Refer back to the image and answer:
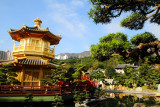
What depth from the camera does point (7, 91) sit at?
8.57 meters

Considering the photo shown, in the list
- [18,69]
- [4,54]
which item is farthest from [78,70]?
[4,54]

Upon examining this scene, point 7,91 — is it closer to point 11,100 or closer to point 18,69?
point 11,100

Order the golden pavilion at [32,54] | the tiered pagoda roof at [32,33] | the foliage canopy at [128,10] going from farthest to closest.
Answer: the tiered pagoda roof at [32,33] < the golden pavilion at [32,54] < the foliage canopy at [128,10]

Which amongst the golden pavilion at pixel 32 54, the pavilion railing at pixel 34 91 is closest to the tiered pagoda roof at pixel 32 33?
the golden pavilion at pixel 32 54

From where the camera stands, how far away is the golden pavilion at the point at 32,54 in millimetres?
11450

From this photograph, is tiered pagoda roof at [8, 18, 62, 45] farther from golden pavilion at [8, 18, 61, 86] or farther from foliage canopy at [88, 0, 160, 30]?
foliage canopy at [88, 0, 160, 30]

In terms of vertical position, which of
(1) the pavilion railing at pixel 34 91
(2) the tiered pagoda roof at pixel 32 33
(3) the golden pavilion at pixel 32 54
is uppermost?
(2) the tiered pagoda roof at pixel 32 33

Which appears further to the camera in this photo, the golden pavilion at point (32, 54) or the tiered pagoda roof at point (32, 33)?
the tiered pagoda roof at point (32, 33)

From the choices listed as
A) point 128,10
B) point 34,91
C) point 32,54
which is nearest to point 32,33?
point 32,54

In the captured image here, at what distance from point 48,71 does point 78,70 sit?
4.07 m

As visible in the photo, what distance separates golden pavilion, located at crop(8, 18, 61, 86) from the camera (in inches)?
451

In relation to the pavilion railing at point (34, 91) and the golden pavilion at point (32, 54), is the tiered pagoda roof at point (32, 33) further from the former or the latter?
the pavilion railing at point (34, 91)

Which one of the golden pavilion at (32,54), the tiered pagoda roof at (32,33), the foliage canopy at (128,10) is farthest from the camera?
the tiered pagoda roof at (32,33)

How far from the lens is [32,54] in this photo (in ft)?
40.4
